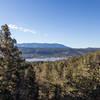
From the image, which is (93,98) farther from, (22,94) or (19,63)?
(19,63)

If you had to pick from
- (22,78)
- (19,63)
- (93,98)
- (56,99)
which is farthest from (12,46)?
(93,98)

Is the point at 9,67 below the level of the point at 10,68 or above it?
above

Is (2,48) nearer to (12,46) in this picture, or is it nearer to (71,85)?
(12,46)

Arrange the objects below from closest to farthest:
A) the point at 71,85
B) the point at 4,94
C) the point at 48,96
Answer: the point at 4,94 → the point at 48,96 → the point at 71,85

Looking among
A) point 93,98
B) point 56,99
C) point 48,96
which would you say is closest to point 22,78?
point 48,96

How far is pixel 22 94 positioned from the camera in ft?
40.3

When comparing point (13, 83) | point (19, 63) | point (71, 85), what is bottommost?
point (71, 85)

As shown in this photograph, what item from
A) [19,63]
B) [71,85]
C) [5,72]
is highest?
[19,63]

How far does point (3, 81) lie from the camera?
11.2 meters

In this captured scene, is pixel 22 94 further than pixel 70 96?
No

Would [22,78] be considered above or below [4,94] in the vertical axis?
above

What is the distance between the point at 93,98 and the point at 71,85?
4.48 m

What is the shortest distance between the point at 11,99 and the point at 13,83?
1525 mm

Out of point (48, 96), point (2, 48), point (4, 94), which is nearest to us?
point (4, 94)
